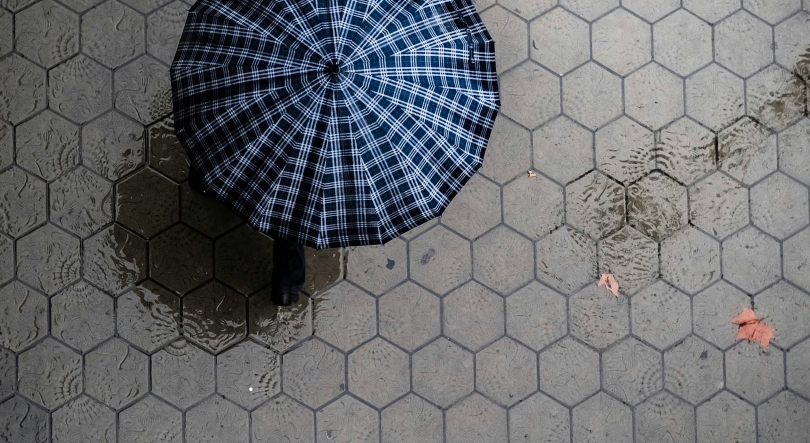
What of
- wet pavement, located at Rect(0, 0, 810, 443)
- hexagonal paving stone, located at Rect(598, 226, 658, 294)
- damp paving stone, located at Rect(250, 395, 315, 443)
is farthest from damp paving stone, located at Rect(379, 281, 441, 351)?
hexagonal paving stone, located at Rect(598, 226, 658, 294)

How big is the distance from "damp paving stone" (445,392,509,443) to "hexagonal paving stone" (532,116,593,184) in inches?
49.2

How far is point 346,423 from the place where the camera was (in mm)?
3936

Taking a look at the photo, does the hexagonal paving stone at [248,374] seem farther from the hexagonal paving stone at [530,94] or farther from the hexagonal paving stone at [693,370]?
the hexagonal paving stone at [693,370]

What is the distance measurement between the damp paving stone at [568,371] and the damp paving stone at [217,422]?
1576mm

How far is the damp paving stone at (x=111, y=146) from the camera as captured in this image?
12.9 feet

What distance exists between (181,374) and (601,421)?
2200mm

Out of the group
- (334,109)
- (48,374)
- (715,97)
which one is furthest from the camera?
(715,97)

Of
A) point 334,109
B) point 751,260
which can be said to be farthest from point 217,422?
point 751,260

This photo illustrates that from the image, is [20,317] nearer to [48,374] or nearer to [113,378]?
[48,374]

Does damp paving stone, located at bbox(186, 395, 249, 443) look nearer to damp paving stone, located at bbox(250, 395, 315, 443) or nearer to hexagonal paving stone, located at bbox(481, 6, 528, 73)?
damp paving stone, located at bbox(250, 395, 315, 443)

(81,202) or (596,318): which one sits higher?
(81,202)

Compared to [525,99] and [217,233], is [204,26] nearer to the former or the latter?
[217,233]

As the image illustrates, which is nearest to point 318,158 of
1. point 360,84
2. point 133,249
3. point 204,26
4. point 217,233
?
point 360,84

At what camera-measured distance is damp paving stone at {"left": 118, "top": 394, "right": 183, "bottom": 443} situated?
153 inches
